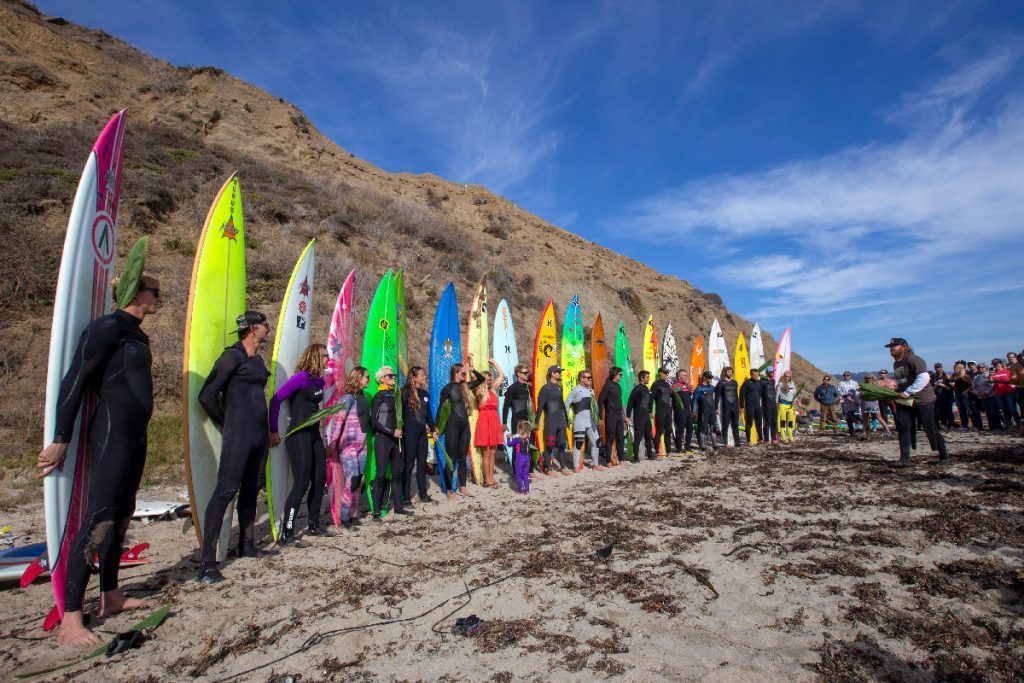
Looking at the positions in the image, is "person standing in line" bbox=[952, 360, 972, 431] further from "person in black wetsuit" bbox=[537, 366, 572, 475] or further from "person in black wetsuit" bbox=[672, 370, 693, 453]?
"person in black wetsuit" bbox=[537, 366, 572, 475]

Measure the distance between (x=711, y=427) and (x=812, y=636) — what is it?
26.4 feet

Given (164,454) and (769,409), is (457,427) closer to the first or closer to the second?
(164,454)

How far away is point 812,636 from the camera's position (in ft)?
7.75

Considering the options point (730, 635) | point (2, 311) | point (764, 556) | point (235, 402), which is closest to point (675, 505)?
point (764, 556)

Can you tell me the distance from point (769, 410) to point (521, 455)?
6314 mm

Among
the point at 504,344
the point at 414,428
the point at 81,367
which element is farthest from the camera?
the point at 504,344

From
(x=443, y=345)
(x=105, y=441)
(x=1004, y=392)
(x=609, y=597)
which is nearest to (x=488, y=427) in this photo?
(x=443, y=345)

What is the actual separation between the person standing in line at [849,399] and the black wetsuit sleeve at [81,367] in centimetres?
1161

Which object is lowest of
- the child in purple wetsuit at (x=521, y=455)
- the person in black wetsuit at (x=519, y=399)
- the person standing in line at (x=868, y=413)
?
the child in purple wetsuit at (x=521, y=455)

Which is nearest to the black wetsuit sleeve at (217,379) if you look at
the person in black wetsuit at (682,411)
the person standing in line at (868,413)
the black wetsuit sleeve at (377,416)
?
the black wetsuit sleeve at (377,416)

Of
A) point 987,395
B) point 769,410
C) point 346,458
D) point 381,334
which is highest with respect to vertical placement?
point 381,334

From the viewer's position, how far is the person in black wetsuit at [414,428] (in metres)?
5.42

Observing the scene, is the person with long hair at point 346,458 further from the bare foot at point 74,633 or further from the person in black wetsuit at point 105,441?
the bare foot at point 74,633

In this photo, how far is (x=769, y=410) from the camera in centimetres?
1024
